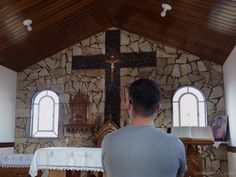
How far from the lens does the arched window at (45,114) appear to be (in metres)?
7.29

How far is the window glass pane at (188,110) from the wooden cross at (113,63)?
1060 mm

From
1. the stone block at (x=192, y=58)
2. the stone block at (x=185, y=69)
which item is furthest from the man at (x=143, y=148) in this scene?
the stone block at (x=192, y=58)

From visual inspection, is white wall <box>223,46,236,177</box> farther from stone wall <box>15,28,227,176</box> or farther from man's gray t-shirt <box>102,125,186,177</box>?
man's gray t-shirt <box>102,125,186,177</box>

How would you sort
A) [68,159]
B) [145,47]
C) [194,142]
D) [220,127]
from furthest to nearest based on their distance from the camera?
[145,47]
[220,127]
[68,159]
[194,142]

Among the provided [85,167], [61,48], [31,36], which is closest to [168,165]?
[85,167]

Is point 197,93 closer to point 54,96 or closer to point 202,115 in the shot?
point 202,115

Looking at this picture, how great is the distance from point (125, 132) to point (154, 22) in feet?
16.8

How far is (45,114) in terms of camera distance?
24.2ft

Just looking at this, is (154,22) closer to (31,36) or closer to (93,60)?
(93,60)

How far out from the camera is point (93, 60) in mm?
7398

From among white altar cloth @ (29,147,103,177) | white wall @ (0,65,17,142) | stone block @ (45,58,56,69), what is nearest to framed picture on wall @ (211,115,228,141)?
white altar cloth @ (29,147,103,177)

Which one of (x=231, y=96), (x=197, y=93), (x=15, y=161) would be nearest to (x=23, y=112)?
(x=15, y=161)

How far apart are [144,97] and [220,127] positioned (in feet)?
17.7

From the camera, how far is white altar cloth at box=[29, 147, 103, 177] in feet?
14.6
